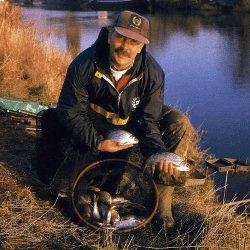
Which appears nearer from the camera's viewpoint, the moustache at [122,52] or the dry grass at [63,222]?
the dry grass at [63,222]

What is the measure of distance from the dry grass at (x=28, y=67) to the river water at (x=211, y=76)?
1132 mm

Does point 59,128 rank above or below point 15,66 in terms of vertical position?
above

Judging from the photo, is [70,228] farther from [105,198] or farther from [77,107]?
[77,107]

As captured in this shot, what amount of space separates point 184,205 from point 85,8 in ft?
141

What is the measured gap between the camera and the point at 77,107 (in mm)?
3439

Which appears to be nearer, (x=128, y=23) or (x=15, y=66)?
(x=128, y=23)

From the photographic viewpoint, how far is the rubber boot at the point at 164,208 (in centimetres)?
362

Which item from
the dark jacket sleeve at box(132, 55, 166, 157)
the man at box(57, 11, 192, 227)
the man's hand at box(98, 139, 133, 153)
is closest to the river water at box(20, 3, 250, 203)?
the man at box(57, 11, 192, 227)

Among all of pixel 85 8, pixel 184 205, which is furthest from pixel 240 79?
pixel 85 8

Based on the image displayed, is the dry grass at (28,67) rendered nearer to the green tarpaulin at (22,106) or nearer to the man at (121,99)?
the green tarpaulin at (22,106)

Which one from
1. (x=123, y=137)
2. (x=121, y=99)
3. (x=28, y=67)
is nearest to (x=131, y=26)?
(x=121, y=99)

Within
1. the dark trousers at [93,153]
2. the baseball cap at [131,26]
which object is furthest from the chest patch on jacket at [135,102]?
the baseball cap at [131,26]

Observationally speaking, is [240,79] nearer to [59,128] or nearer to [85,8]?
[59,128]

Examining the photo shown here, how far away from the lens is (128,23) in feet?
10.9
